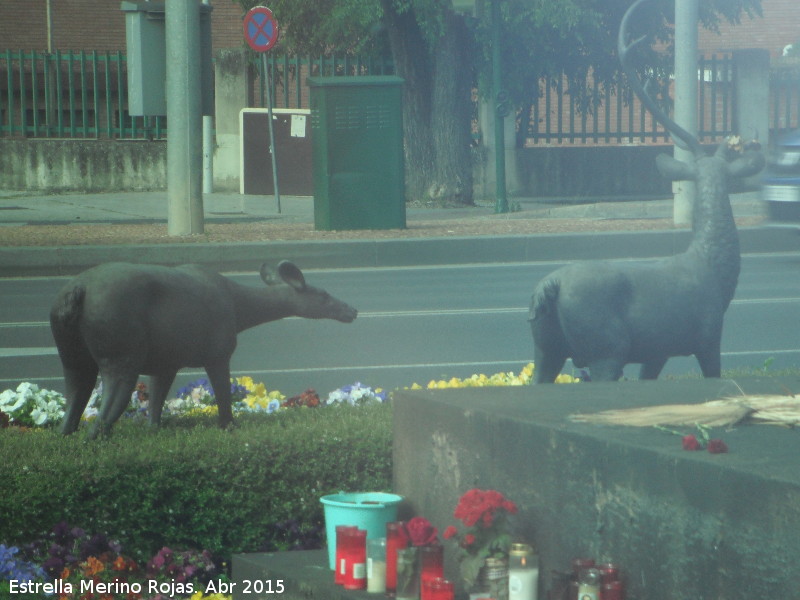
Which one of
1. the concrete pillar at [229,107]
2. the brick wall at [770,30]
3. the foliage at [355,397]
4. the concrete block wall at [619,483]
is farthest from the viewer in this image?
the brick wall at [770,30]

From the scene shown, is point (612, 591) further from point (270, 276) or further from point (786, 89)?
point (786, 89)

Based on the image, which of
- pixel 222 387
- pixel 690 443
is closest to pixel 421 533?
pixel 690 443

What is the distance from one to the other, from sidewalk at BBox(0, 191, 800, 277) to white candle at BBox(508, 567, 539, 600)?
34.8 ft

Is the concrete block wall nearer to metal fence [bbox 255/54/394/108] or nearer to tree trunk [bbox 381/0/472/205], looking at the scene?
tree trunk [bbox 381/0/472/205]

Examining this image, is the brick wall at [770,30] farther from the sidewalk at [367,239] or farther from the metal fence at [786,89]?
the sidewalk at [367,239]

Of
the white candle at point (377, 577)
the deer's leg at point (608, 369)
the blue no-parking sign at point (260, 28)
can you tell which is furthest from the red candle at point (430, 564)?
the blue no-parking sign at point (260, 28)

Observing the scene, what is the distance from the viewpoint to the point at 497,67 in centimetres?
1781

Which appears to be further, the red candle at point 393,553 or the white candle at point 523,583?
the red candle at point 393,553

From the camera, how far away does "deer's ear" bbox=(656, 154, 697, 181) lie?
520 centimetres

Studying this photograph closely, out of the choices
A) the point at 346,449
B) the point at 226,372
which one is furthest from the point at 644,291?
the point at 226,372

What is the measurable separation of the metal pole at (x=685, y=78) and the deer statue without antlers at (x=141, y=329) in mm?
11089

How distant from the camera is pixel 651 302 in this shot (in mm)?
4832

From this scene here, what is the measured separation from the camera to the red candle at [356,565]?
11.7ft

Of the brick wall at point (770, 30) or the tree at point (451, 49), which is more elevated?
the brick wall at point (770, 30)
